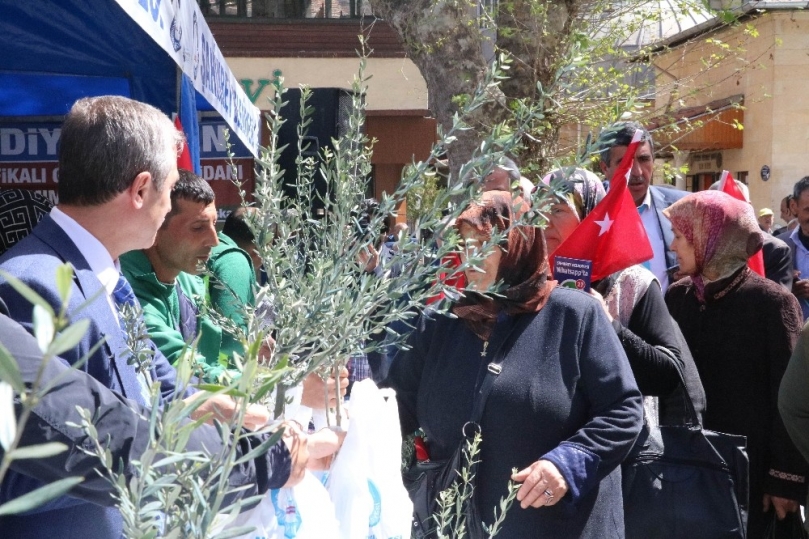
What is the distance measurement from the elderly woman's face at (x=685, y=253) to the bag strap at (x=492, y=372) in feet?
4.24

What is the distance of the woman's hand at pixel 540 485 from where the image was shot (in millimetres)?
2541

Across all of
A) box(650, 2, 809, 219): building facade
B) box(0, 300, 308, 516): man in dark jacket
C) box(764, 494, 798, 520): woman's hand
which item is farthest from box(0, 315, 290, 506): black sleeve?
box(650, 2, 809, 219): building facade

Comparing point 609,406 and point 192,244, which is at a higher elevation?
point 192,244

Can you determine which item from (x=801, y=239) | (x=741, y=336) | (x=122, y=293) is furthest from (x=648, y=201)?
(x=122, y=293)

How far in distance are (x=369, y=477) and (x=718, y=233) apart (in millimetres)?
2313

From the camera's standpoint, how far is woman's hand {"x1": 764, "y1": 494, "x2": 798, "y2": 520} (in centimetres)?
362

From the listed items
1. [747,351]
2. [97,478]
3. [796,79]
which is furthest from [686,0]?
[796,79]

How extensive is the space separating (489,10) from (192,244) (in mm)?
4765

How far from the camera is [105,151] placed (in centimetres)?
182

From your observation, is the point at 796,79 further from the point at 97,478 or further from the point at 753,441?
the point at 97,478

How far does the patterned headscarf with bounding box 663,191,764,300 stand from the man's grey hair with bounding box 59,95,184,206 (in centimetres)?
248

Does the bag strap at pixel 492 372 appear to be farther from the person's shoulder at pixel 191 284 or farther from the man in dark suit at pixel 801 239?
the man in dark suit at pixel 801 239

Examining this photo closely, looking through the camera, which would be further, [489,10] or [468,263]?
[489,10]

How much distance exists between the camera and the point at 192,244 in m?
3.32
